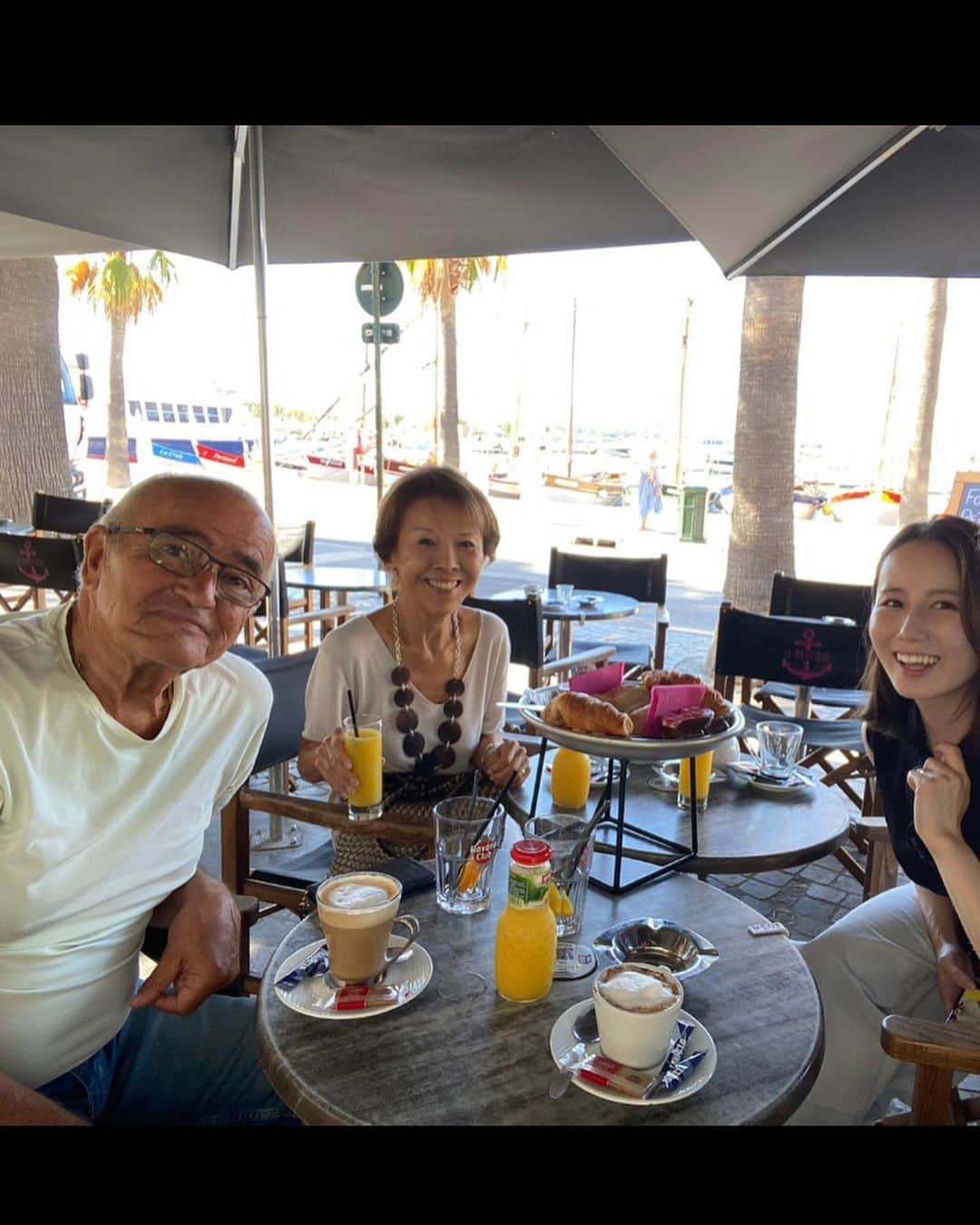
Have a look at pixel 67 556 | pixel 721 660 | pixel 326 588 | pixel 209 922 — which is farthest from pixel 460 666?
pixel 67 556

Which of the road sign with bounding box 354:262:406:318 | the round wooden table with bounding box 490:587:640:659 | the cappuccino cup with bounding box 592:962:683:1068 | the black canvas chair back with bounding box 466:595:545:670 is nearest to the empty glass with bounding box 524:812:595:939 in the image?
the cappuccino cup with bounding box 592:962:683:1068

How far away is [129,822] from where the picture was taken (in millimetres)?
1700

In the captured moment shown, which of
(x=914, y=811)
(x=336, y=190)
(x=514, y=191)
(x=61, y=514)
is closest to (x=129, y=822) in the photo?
(x=914, y=811)

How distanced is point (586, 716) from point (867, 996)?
1004 millimetres

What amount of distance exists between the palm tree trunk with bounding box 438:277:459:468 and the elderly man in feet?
40.4

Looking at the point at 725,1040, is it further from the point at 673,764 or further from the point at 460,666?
the point at 460,666

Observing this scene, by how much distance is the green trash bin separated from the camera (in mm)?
14789

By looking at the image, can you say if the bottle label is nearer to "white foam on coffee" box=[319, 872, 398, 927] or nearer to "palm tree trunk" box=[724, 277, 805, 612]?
"white foam on coffee" box=[319, 872, 398, 927]

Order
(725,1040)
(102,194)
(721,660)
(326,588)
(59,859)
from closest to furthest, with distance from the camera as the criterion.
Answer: (725,1040) < (59,859) < (102,194) < (721,660) < (326,588)

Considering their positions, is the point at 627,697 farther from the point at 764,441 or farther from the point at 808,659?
the point at 764,441
